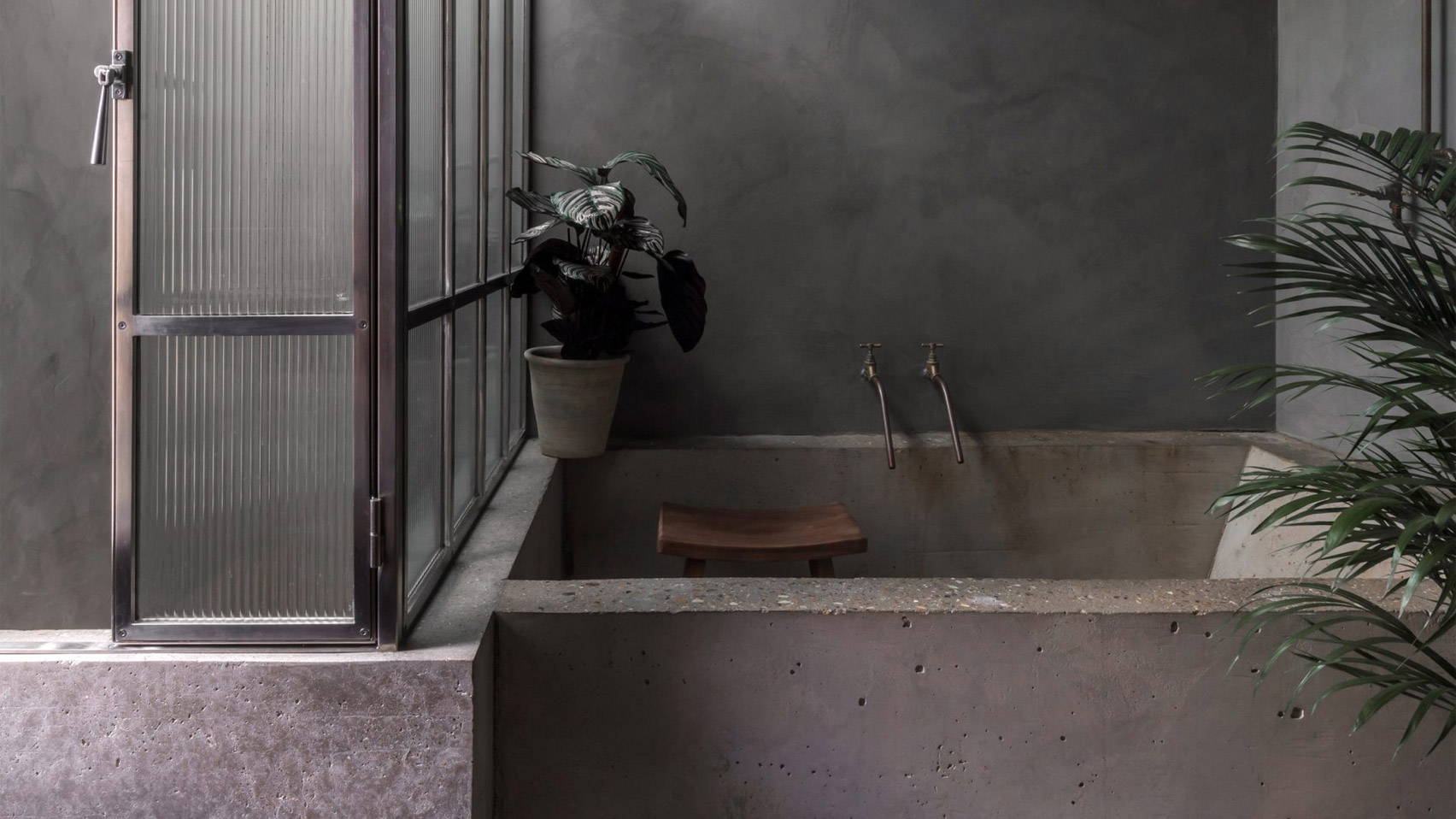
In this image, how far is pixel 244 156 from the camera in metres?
1.51

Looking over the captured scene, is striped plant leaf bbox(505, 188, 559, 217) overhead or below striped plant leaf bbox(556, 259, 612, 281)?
overhead

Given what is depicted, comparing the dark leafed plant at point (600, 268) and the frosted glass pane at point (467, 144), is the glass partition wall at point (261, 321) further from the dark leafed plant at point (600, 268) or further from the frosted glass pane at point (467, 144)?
the dark leafed plant at point (600, 268)

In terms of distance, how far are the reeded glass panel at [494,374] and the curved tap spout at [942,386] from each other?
1074mm

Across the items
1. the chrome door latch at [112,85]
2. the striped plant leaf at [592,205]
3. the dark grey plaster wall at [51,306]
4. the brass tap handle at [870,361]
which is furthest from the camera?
the brass tap handle at [870,361]

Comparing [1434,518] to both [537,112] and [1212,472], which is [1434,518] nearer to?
[1212,472]

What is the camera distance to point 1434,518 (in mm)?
1160

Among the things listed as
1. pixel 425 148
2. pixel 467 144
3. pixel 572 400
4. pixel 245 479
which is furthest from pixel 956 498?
pixel 245 479

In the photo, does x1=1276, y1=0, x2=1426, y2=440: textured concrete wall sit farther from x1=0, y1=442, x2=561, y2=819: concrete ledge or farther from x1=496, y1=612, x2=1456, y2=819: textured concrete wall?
x1=0, y1=442, x2=561, y2=819: concrete ledge

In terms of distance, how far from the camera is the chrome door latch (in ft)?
4.74

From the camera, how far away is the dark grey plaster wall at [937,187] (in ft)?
9.86

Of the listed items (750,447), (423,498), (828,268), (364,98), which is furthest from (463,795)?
(828,268)

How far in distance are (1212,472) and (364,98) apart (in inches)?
94.7

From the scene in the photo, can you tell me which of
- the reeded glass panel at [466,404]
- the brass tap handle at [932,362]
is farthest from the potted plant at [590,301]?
the brass tap handle at [932,362]

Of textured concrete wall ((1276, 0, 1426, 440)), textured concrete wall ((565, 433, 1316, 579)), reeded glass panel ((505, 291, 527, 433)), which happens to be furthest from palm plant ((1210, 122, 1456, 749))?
reeded glass panel ((505, 291, 527, 433))
